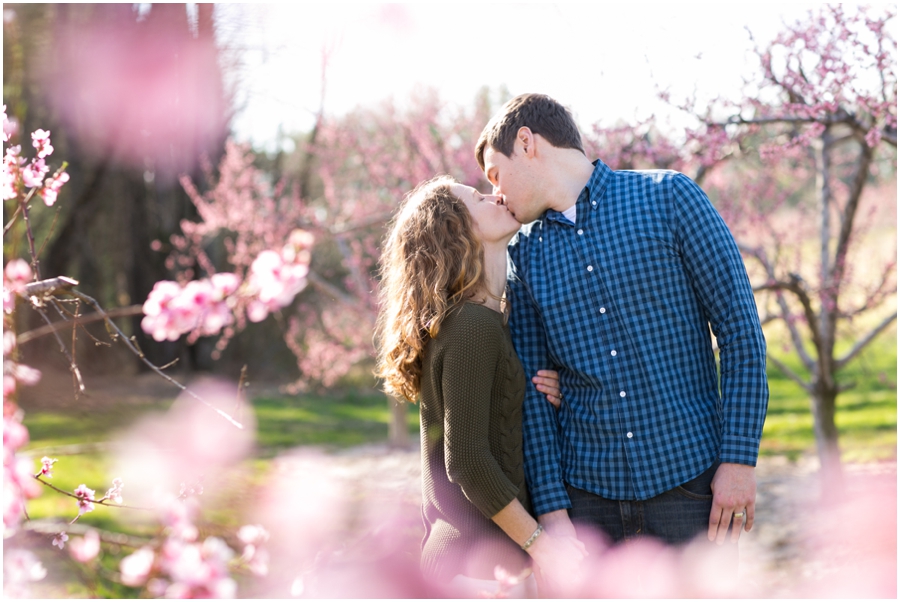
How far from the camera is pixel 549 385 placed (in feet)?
6.52

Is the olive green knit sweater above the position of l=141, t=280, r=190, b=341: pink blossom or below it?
below

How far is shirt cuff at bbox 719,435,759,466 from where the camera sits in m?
1.78

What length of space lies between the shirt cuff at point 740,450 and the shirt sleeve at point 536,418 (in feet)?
1.40

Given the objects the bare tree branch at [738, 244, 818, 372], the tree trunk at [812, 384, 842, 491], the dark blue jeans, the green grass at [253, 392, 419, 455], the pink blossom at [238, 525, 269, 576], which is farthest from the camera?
the green grass at [253, 392, 419, 455]

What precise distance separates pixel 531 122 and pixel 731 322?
77cm

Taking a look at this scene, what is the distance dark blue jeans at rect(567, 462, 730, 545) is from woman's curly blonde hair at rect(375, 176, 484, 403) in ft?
2.02

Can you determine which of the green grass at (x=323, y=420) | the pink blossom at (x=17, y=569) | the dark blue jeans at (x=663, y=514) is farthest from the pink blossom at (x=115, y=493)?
the green grass at (x=323, y=420)

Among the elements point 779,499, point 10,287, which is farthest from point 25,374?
point 779,499

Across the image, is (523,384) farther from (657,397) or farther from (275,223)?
(275,223)

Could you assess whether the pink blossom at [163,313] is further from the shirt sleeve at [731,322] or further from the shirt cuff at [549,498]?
the shirt sleeve at [731,322]

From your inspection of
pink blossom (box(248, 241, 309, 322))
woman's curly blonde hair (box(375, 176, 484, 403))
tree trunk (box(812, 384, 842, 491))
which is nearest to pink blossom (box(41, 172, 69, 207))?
pink blossom (box(248, 241, 309, 322))

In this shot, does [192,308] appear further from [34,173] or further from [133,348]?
[34,173]

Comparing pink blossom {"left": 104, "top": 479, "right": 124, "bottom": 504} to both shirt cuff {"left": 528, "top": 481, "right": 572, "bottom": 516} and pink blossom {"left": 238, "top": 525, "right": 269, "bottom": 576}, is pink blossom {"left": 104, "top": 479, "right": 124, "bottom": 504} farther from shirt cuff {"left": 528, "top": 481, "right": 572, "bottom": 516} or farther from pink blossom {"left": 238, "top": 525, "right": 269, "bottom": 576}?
shirt cuff {"left": 528, "top": 481, "right": 572, "bottom": 516}

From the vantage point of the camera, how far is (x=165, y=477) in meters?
5.59
